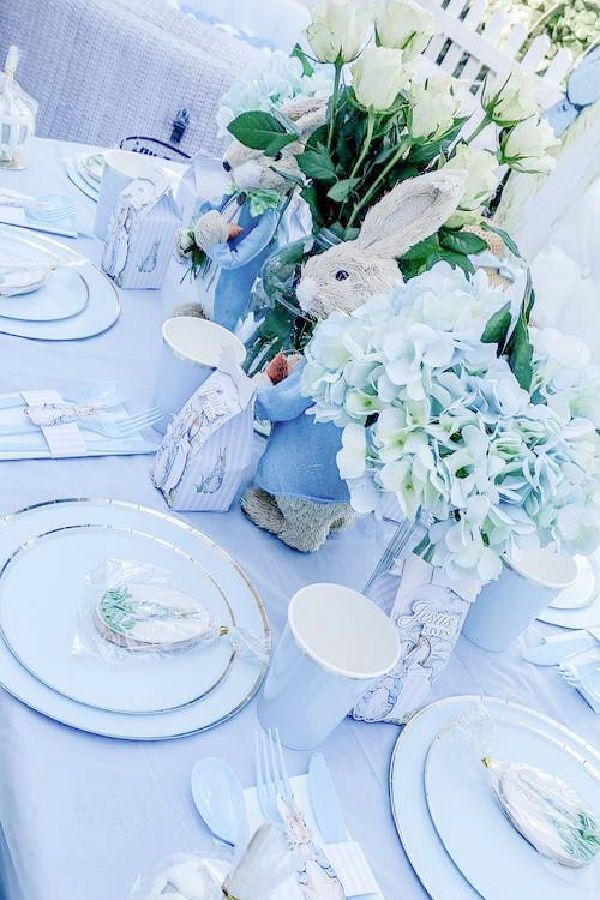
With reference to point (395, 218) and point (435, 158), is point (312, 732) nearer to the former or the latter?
point (395, 218)

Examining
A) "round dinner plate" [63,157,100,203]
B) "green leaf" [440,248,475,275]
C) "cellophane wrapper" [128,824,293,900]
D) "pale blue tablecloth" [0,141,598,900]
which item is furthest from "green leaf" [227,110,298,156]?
"cellophane wrapper" [128,824,293,900]

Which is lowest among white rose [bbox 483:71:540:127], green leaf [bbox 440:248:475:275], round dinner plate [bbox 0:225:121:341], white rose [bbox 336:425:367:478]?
round dinner plate [bbox 0:225:121:341]

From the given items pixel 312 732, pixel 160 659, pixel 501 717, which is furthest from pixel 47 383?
pixel 501 717

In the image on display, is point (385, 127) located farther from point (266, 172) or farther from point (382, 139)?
point (266, 172)

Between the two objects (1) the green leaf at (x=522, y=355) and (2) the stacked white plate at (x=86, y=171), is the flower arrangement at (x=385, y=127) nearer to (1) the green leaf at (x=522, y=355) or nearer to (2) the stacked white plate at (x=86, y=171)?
(1) the green leaf at (x=522, y=355)

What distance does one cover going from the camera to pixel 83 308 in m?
1.00

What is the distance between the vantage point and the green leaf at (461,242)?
800mm

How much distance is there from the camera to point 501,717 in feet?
2.36

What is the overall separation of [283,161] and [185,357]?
0.92 feet

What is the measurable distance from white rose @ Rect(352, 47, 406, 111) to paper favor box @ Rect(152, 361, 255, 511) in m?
0.29

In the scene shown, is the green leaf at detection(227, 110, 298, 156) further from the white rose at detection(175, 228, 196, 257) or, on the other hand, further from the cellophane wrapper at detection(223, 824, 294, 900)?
the cellophane wrapper at detection(223, 824, 294, 900)

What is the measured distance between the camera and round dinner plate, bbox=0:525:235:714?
56 centimetres

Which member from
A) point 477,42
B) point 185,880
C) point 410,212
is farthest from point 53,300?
point 477,42

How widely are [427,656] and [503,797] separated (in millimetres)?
Result: 129
